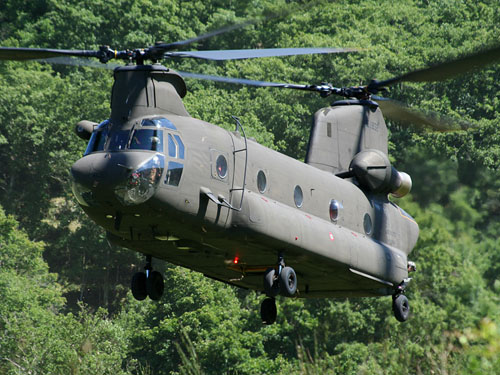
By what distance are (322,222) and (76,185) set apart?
546 cm

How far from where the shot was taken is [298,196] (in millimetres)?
20094

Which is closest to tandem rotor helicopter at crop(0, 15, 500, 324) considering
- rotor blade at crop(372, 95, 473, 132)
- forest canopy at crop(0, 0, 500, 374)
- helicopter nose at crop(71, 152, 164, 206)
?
helicopter nose at crop(71, 152, 164, 206)

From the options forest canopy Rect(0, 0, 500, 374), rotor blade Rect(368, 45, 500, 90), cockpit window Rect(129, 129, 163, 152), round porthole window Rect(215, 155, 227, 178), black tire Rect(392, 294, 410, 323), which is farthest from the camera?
forest canopy Rect(0, 0, 500, 374)

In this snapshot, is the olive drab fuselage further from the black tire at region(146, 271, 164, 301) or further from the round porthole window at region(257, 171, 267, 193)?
the black tire at region(146, 271, 164, 301)

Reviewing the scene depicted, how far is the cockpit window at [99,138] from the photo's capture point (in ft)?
57.9

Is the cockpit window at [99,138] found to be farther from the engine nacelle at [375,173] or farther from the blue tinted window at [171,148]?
the engine nacelle at [375,173]

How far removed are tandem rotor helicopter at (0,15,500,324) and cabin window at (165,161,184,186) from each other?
0.02 m

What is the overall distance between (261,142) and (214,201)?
145 feet

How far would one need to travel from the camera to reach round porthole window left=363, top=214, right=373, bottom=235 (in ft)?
73.7

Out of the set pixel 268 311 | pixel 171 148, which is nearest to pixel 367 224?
pixel 268 311

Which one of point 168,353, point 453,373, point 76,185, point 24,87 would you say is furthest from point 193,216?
point 24,87

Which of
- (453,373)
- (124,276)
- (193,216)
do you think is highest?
(124,276)

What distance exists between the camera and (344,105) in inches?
992

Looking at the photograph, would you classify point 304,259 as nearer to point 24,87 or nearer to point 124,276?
point 124,276
